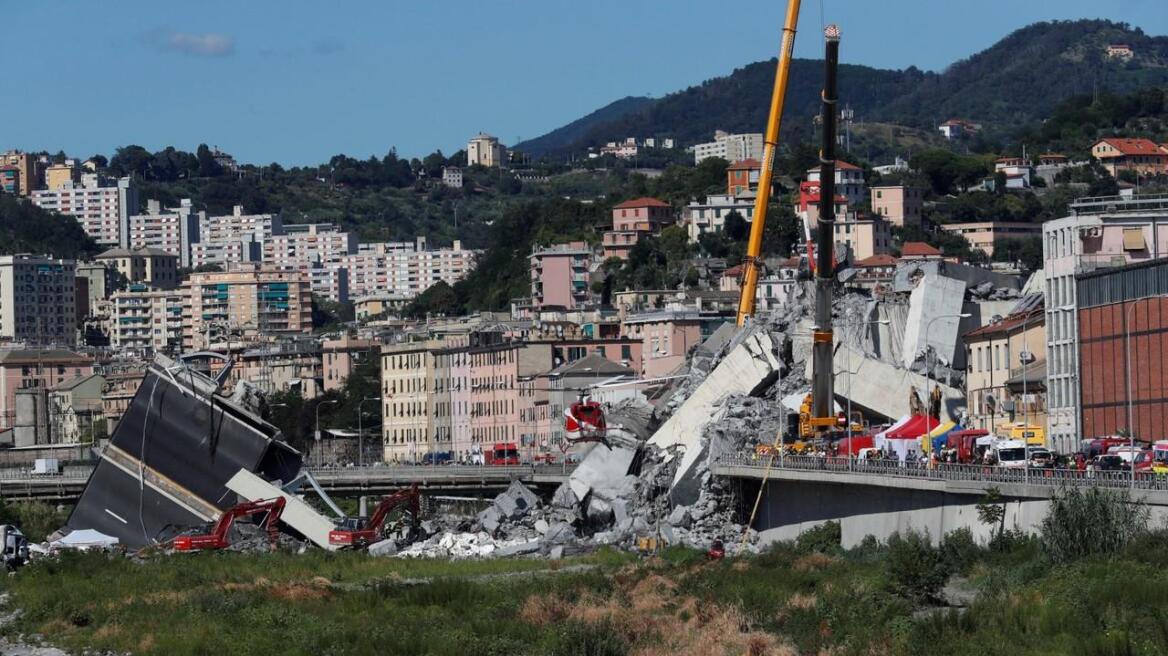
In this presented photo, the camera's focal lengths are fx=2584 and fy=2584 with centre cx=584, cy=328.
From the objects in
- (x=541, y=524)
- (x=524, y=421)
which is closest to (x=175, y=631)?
(x=541, y=524)

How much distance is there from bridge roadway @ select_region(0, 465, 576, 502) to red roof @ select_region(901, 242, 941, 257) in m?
91.9

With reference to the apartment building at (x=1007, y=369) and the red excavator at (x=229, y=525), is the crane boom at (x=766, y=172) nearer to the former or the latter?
the apartment building at (x=1007, y=369)

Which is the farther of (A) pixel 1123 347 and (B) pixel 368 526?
(B) pixel 368 526

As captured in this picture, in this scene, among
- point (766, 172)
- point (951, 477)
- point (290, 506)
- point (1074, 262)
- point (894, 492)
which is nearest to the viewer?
point (951, 477)

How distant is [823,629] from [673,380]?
2014 inches

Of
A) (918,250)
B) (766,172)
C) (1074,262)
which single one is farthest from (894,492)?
(918,250)

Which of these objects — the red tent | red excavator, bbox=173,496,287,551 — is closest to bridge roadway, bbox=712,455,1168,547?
the red tent

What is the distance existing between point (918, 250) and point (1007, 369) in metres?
108

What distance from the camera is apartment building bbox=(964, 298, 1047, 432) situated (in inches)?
3201

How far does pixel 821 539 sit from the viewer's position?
6794 cm

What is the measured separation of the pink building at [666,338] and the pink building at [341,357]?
142ft

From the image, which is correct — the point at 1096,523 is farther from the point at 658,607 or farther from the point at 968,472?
the point at 658,607

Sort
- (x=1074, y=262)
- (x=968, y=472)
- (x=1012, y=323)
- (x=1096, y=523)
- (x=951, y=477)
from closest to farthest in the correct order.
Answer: (x=1096, y=523) < (x=968, y=472) < (x=951, y=477) < (x=1074, y=262) < (x=1012, y=323)

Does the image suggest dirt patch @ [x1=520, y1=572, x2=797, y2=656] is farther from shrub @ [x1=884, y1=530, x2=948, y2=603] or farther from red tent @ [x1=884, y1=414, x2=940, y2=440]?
red tent @ [x1=884, y1=414, x2=940, y2=440]
